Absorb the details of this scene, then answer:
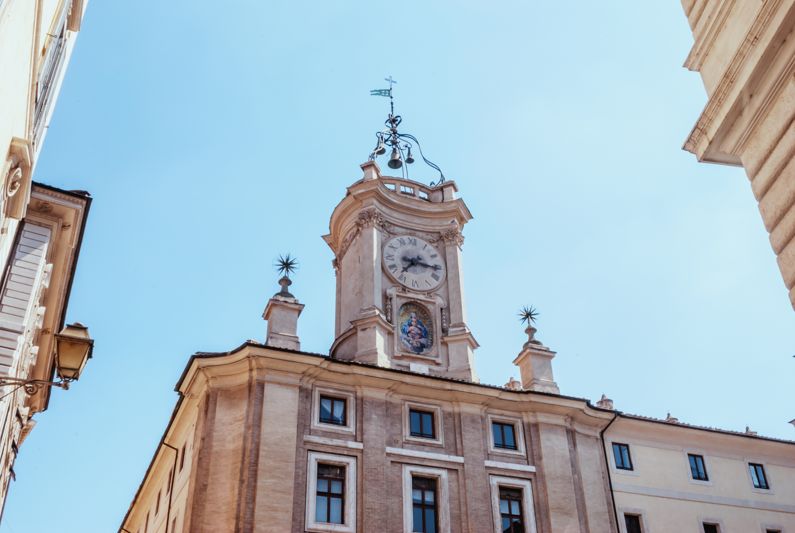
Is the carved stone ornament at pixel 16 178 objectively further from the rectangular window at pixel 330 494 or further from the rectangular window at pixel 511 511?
the rectangular window at pixel 511 511

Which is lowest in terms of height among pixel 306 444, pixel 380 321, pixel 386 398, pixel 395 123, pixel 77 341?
pixel 77 341

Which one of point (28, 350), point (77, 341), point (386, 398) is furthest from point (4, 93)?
point (386, 398)

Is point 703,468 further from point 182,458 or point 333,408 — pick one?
point 182,458

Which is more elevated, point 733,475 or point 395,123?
point 395,123

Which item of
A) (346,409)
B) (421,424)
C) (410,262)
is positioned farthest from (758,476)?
(346,409)

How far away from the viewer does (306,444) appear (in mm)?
26234

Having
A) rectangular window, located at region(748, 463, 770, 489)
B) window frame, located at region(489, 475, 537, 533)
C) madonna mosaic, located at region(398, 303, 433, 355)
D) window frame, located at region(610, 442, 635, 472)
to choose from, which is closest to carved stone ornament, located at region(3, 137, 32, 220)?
window frame, located at region(489, 475, 537, 533)

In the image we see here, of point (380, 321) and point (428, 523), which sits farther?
point (380, 321)

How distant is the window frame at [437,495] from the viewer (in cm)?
2620

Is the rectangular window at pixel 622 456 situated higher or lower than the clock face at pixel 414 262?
lower

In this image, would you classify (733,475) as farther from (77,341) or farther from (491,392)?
(77,341)

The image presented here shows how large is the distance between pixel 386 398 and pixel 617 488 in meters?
9.81

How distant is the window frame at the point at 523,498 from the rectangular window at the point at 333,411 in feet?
19.2

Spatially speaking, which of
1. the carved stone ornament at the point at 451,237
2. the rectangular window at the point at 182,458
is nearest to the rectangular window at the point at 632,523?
the carved stone ornament at the point at 451,237
